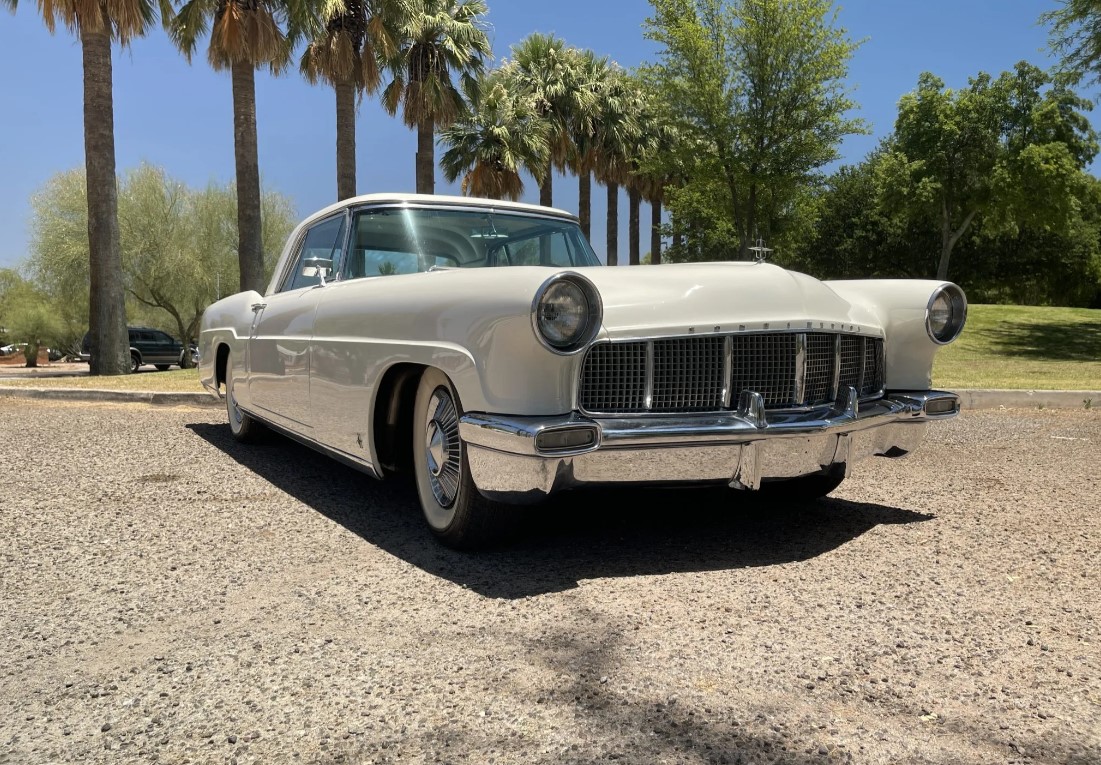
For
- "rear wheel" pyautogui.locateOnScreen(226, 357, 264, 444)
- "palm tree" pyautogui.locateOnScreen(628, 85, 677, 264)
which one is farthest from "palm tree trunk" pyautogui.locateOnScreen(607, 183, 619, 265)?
"rear wheel" pyautogui.locateOnScreen(226, 357, 264, 444)

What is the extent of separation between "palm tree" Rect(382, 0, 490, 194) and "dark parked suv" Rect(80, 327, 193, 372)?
47.0ft

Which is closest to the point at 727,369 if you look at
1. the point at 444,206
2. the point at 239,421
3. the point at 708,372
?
the point at 708,372

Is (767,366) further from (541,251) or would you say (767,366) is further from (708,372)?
(541,251)

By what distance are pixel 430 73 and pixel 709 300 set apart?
17330 mm

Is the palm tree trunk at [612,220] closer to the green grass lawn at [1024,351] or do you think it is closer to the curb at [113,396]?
the green grass lawn at [1024,351]

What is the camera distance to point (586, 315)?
2.93m

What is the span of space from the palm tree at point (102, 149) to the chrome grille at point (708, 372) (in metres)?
14.8

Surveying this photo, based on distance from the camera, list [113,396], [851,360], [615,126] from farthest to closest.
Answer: [615,126] → [113,396] → [851,360]

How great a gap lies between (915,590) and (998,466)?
9.22ft

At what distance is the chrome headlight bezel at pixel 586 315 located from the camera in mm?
2877

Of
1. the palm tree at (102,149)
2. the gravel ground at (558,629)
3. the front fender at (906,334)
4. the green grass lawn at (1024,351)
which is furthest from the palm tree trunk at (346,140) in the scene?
the front fender at (906,334)

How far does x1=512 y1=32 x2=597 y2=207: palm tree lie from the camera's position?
81.8 feet

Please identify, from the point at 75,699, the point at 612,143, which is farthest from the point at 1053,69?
the point at 75,699

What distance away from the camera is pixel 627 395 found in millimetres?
3082
